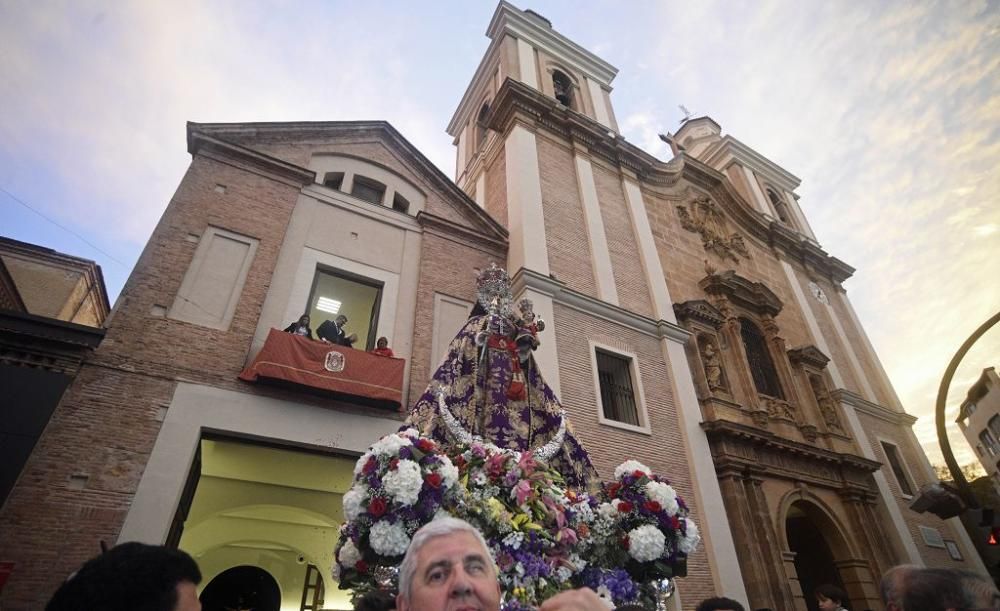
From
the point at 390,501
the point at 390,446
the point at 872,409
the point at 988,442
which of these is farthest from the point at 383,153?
the point at 988,442

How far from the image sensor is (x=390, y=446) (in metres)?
3.39

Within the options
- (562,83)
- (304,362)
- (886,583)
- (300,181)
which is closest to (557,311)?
(304,362)

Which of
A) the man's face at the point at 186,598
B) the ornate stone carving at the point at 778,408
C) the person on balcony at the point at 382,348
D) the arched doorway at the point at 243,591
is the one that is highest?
the ornate stone carving at the point at 778,408

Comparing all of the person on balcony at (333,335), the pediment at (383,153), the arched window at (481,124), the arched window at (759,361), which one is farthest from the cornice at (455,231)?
the arched window at (481,124)

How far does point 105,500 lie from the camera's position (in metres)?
6.12

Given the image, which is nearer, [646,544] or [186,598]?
Result: [186,598]

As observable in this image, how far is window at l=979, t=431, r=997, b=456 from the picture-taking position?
123 feet

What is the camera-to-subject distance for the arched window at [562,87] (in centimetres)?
1822

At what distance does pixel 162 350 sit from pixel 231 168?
4.29 m

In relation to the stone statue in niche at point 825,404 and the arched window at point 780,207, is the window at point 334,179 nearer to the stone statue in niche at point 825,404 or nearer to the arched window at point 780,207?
the stone statue in niche at point 825,404

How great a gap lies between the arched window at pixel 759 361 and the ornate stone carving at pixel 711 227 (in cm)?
300

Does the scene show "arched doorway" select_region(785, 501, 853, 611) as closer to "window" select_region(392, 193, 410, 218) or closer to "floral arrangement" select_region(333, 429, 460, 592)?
"window" select_region(392, 193, 410, 218)

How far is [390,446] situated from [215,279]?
6.74 meters

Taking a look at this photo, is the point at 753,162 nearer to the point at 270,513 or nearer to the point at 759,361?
the point at 759,361
